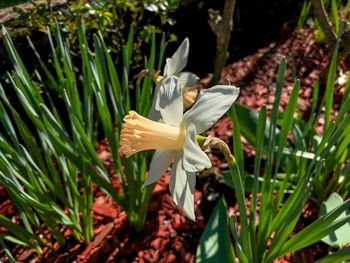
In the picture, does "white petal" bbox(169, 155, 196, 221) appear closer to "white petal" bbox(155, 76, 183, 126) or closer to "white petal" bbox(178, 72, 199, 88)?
"white petal" bbox(155, 76, 183, 126)

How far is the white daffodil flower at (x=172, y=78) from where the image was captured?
36.0 inches

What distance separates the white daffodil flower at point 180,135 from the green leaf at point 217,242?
50cm

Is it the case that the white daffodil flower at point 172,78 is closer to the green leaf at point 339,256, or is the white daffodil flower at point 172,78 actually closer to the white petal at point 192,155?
the white petal at point 192,155

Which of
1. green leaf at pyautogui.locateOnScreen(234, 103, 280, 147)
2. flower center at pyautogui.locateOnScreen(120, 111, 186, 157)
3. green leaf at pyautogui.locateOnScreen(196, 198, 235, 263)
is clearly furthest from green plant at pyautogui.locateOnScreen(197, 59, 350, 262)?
green leaf at pyautogui.locateOnScreen(234, 103, 280, 147)

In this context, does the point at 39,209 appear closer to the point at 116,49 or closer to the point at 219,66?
the point at 116,49

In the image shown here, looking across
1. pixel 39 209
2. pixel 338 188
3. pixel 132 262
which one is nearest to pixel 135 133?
pixel 39 209

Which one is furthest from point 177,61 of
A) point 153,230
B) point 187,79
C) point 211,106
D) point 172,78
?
point 153,230

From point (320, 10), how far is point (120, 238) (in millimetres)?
1300

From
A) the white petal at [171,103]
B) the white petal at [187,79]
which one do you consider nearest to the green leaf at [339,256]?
the white petal at [171,103]

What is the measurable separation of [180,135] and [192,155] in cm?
9

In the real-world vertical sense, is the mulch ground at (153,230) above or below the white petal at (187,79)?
below

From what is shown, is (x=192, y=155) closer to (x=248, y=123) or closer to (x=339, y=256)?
(x=339, y=256)

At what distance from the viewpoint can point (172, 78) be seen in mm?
916

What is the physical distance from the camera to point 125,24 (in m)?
2.03
